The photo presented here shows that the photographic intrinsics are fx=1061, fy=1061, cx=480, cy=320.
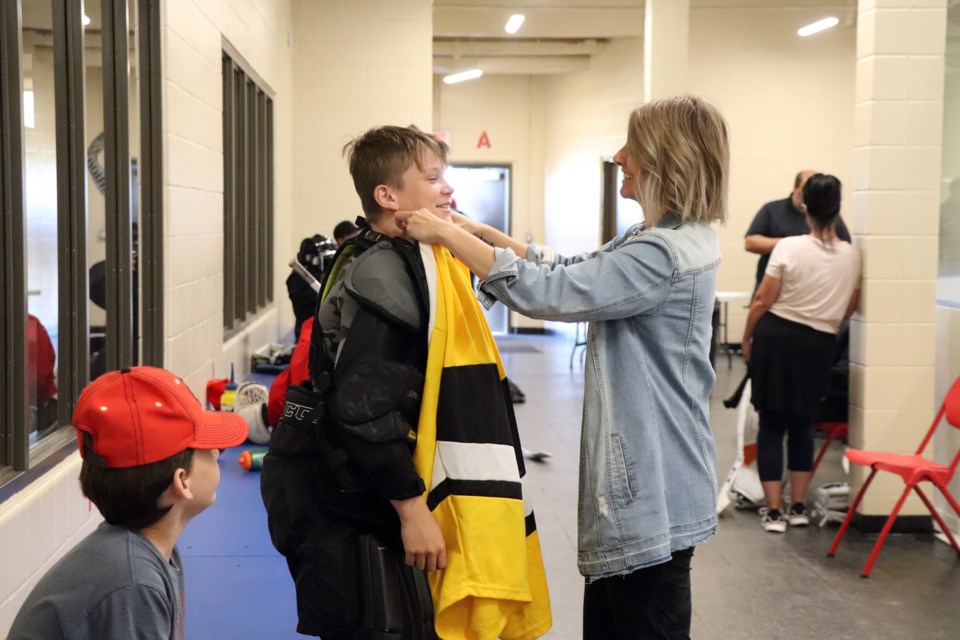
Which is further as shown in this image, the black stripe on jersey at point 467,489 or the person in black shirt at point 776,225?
the person in black shirt at point 776,225

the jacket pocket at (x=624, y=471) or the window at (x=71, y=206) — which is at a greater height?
the window at (x=71, y=206)

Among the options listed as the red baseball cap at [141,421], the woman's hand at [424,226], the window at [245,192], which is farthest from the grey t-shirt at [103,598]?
the window at [245,192]

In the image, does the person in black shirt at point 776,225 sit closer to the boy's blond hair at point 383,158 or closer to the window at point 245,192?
the window at point 245,192

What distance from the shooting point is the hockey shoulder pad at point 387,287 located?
190 cm

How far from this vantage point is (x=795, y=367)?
16.1 ft

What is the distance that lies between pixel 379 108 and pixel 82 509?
7.07 m

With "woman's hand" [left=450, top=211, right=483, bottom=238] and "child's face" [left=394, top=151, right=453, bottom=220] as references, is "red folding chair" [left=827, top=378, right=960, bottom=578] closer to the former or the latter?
"woman's hand" [left=450, top=211, right=483, bottom=238]

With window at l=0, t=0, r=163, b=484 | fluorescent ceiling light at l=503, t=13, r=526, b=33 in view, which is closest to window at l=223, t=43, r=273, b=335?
window at l=0, t=0, r=163, b=484

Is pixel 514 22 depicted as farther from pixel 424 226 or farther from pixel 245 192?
pixel 424 226

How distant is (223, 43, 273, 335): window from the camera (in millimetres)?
6789

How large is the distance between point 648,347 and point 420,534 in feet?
1.87

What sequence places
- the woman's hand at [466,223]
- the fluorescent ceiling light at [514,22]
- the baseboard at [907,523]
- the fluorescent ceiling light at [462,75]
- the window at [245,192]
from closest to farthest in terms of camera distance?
the woman's hand at [466,223] < the baseboard at [907,523] < the window at [245,192] < the fluorescent ceiling light at [514,22] < the fluorescent ceiling light at [462,75]

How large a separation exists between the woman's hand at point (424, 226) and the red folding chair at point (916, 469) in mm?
3042

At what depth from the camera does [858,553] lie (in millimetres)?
4609
